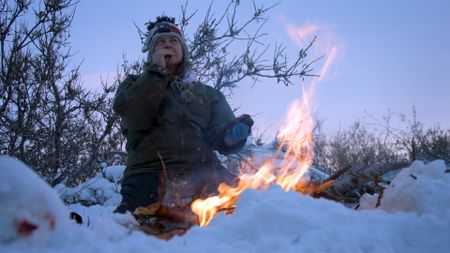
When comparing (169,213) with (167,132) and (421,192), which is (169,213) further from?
(167,132)

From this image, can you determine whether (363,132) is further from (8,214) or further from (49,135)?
(8,214)

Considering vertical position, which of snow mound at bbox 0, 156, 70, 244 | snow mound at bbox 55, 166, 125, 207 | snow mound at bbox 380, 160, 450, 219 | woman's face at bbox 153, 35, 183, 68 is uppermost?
woman's face at bbox 153, 35, 183, 68

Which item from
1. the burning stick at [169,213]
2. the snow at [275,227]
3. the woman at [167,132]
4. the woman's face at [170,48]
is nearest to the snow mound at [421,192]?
the snow at [275,227]

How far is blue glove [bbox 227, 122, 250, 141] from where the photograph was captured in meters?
3.34

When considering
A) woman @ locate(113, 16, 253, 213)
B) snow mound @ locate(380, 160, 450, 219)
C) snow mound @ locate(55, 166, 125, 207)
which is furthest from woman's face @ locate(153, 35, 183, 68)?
snow mound @ locate(380, 160, 450, 219)

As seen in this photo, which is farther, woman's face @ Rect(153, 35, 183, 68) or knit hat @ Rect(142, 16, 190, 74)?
knit hat @ Rect(142, 16, 190, 74)

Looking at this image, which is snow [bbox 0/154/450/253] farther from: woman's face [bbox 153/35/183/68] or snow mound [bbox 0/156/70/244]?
woman's face [bbox 153/35/183/68]

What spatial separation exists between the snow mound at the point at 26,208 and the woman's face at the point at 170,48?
9.28 feet

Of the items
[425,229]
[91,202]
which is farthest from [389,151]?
[425,229]

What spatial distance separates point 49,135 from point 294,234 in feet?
16.3

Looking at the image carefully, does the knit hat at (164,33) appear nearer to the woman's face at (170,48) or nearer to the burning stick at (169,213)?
the woman's face at (170,48)

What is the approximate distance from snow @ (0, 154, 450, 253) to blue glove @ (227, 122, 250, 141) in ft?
6.20

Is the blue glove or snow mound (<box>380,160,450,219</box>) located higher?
the blue glove

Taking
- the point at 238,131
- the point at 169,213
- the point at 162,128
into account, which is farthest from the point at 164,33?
the point at 169,213
